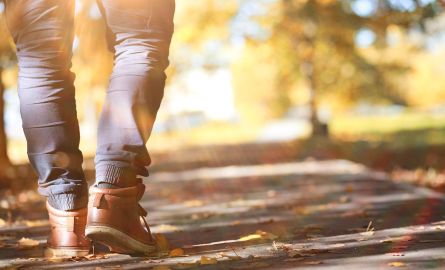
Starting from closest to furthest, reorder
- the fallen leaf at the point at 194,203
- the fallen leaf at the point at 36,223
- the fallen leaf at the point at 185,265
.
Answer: the fallen leaf at the point at 185,265, the fallen leaf at the point at 36,223, the fallen leaf at the point at 194,203

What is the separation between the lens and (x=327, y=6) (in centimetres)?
1944

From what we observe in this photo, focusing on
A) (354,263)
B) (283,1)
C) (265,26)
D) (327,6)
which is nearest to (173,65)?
(265,26)

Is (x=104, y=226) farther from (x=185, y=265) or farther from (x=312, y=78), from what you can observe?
(x=312, y=78)

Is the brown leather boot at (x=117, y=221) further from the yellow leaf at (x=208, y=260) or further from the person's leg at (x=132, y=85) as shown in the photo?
the yellow leaf at (x=208, y=260)

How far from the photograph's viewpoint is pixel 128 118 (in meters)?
3.09

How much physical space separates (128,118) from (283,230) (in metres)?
1.30

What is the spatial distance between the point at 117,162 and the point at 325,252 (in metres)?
0.93

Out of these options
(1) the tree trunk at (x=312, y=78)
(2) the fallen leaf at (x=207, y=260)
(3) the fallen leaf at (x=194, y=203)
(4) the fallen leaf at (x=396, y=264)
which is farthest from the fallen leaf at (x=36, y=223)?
(1) the tree trunk at (x=312, y=78)

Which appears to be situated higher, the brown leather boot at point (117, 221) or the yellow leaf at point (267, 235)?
the brown leather boot at point (117, 221)

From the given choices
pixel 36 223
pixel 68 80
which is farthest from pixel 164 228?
pixel 68 80

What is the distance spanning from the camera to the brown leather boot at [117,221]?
2.97 m

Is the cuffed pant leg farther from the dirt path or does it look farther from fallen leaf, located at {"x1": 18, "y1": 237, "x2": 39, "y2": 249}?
fallen leaf, located at {"x1": 18, "y1": 237, "x2": 39, "y2": 249}

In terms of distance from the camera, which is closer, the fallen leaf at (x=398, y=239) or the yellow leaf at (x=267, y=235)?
the fallen leaf at (x=398, y=239)

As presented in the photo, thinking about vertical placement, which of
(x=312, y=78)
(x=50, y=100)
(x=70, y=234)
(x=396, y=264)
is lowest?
(x=396, y=264)
